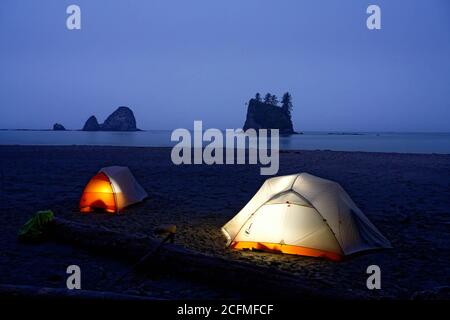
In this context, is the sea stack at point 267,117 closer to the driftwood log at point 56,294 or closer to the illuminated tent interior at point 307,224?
the illuminated tent interior at point 307,224

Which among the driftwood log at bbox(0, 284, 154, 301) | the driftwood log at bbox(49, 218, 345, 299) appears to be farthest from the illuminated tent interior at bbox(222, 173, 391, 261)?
the driftwood log at bbox(0, 284, 154, 301)

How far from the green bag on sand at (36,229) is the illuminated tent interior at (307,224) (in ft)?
13.5

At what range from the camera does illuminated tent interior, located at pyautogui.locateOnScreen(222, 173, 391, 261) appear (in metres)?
7.49

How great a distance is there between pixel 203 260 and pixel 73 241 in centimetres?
342

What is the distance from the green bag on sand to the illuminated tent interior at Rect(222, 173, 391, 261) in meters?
4.13

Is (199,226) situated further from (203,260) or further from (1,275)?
(1,275)

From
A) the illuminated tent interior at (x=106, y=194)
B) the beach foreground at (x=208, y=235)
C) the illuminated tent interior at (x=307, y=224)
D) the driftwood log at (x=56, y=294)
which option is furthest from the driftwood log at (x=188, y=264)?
the illuminated tent interior at (x=106, y=194)

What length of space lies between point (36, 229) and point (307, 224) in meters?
5.92

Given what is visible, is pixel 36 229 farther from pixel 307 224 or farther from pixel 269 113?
pixel 269 113

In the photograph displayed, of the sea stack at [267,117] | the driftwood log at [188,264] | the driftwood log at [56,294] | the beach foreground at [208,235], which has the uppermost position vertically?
the sea stack at [267,117]

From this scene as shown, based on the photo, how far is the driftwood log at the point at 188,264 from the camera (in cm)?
525

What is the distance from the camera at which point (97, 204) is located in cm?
1131

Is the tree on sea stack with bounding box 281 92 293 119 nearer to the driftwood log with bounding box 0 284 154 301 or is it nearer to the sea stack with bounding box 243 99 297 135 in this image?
the sea stack with bounding box 243 99 297 135
